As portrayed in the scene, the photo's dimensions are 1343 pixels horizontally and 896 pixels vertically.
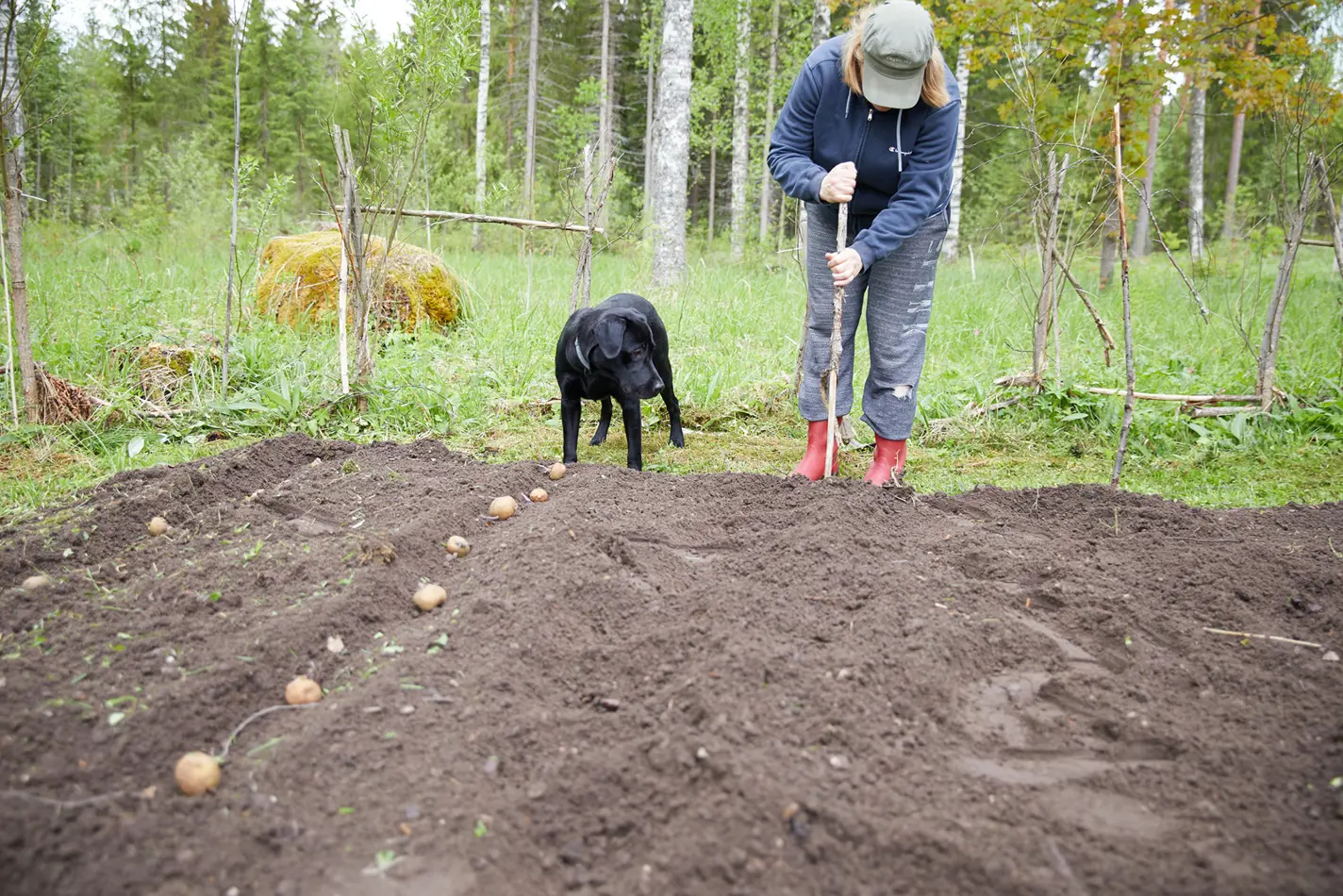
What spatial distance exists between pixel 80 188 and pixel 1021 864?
27513mm

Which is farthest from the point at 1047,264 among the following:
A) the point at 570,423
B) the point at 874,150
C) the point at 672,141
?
the point at 672,141

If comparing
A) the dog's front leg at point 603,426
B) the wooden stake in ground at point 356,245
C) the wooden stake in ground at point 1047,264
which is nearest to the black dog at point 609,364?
the dog's front leg at point 603,426

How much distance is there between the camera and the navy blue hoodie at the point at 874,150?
332 centimetres

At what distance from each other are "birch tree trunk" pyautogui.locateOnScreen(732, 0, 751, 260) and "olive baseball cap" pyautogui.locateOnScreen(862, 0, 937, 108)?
→ 12303mm

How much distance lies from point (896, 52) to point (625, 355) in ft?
5.73

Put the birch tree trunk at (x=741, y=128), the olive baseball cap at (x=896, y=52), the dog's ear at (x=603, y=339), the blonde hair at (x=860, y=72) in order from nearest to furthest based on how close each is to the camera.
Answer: the olive baseball cap at (x=896, y=52), the blonde hair at (x=860, y=72), the dog's ear at (x=603, y=339), the birch tree trunk at (x=741, y=128)

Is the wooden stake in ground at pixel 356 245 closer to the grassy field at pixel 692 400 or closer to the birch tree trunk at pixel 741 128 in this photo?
the grassy field at pixel 692 400

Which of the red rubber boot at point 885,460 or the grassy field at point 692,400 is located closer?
the red rubber boot at point 885,460

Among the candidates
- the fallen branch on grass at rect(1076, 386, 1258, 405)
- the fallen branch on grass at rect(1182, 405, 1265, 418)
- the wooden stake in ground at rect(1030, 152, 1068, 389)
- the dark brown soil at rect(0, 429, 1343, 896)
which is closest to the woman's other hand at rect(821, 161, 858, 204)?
the dark brown soil at rect(0, 429, 1343, 896)

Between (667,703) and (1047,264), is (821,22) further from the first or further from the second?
(667,703)

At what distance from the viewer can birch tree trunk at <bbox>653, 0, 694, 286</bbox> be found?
30.3ft

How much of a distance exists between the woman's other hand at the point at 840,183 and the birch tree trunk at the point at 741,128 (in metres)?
12.2

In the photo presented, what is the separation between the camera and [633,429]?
13.7ft

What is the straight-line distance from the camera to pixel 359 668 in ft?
7.02
